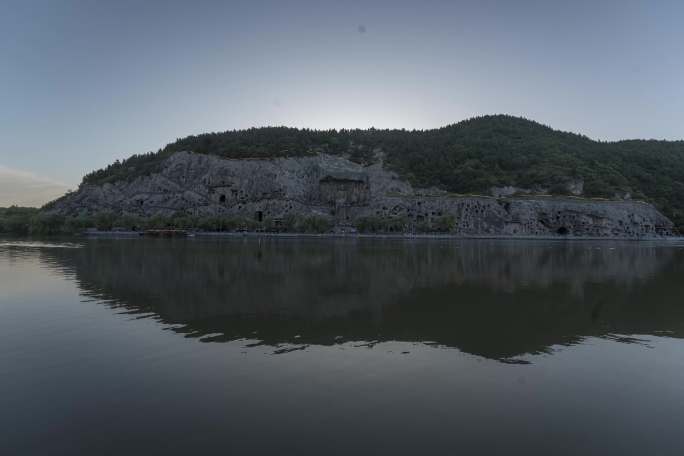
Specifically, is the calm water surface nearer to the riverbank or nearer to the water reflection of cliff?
the water reflection of cliff

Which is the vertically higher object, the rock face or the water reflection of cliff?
the rock face

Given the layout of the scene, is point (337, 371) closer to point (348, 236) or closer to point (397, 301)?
point (397, 301)

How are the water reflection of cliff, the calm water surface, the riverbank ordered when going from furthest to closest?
the riverbank
the water reflection of cliff
the calm water surface

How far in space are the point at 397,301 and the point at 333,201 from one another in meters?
92.7

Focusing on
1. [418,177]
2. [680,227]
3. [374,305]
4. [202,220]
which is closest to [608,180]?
[680,227]

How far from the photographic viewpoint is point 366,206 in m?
106

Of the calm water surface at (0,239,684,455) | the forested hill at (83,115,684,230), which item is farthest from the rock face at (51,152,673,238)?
the calm water surface at (0,239,684,455)

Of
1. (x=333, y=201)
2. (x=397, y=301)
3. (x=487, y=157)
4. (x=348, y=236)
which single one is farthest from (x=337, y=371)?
(x=487, y=157)

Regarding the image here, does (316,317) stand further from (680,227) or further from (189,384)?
(680,227)

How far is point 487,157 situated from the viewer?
126062mm

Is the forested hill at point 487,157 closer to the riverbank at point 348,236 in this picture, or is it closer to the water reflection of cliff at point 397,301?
the riverbank at point 348,236

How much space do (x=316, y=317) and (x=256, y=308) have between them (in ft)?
9.23

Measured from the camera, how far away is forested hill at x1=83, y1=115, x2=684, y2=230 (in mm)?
112750

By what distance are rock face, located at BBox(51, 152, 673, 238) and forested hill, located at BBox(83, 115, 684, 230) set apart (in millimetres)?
7581
